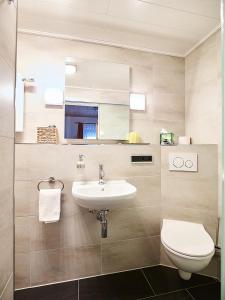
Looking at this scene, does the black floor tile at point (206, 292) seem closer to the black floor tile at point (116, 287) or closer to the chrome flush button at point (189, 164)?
the black floor tile at point (116, 287)

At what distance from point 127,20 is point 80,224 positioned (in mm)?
1910

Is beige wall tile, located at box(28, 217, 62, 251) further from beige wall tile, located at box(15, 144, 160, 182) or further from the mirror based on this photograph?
the mirror

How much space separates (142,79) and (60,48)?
940 millimetres

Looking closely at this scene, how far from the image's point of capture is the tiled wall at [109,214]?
1.47 meters

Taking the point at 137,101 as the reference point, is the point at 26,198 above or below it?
below

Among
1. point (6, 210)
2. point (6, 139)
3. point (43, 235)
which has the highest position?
point (6, 139)

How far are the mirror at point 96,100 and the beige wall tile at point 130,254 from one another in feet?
3.47

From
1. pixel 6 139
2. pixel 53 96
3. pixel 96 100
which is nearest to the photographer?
pixel 6 139

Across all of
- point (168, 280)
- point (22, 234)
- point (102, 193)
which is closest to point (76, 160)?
point (102, 193)

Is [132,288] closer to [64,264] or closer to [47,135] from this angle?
[64,264]

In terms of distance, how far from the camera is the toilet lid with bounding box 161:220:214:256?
1.25 m

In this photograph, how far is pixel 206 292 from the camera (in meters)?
1.43

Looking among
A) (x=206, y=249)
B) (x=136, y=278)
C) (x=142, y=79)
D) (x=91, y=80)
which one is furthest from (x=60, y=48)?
(x=136, y=278)

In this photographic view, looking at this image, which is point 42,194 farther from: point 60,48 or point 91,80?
point 60,48
